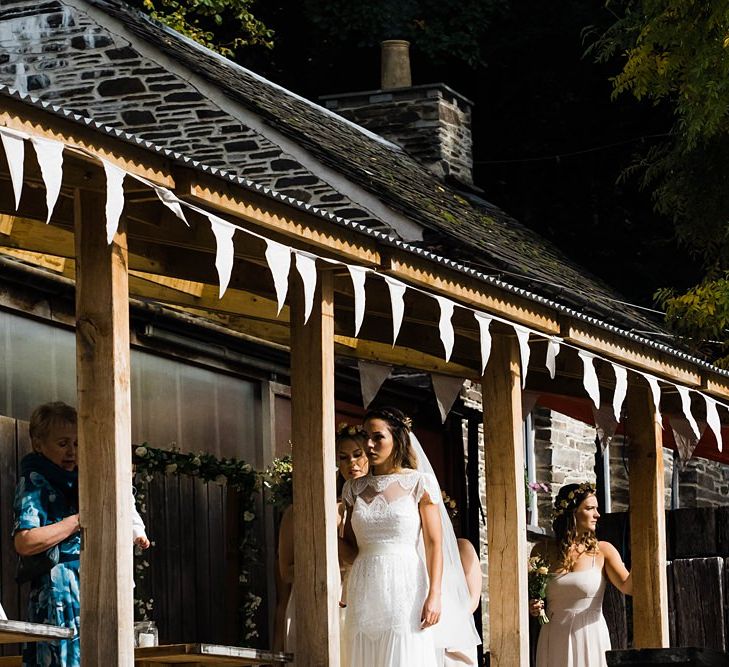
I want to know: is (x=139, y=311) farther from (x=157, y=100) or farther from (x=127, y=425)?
(x=157, y=100)

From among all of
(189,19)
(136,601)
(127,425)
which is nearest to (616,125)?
(189,19)

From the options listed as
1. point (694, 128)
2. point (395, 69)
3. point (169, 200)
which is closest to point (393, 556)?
point (169, 200)

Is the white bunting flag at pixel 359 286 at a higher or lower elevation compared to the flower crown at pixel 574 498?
higher

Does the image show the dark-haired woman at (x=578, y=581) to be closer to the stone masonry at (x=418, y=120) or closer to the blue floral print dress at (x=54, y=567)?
the blue floral print dress at (x=54, y=567)

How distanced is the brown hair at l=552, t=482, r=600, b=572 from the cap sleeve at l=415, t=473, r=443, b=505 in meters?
2.34

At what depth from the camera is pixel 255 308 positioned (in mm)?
10516

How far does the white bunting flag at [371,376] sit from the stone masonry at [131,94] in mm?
3652

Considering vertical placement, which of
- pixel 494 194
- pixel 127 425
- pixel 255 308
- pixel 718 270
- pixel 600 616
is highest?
pixel 494 194

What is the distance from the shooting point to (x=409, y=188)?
16.9 m

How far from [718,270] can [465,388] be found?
163 inches

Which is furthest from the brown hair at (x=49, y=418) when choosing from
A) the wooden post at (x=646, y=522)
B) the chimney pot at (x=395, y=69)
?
the chimney pot at (x=395, y=69)

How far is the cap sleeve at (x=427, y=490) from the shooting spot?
30.8ft

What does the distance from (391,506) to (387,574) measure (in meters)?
0.34

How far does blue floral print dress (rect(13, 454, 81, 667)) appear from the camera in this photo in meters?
7.57
